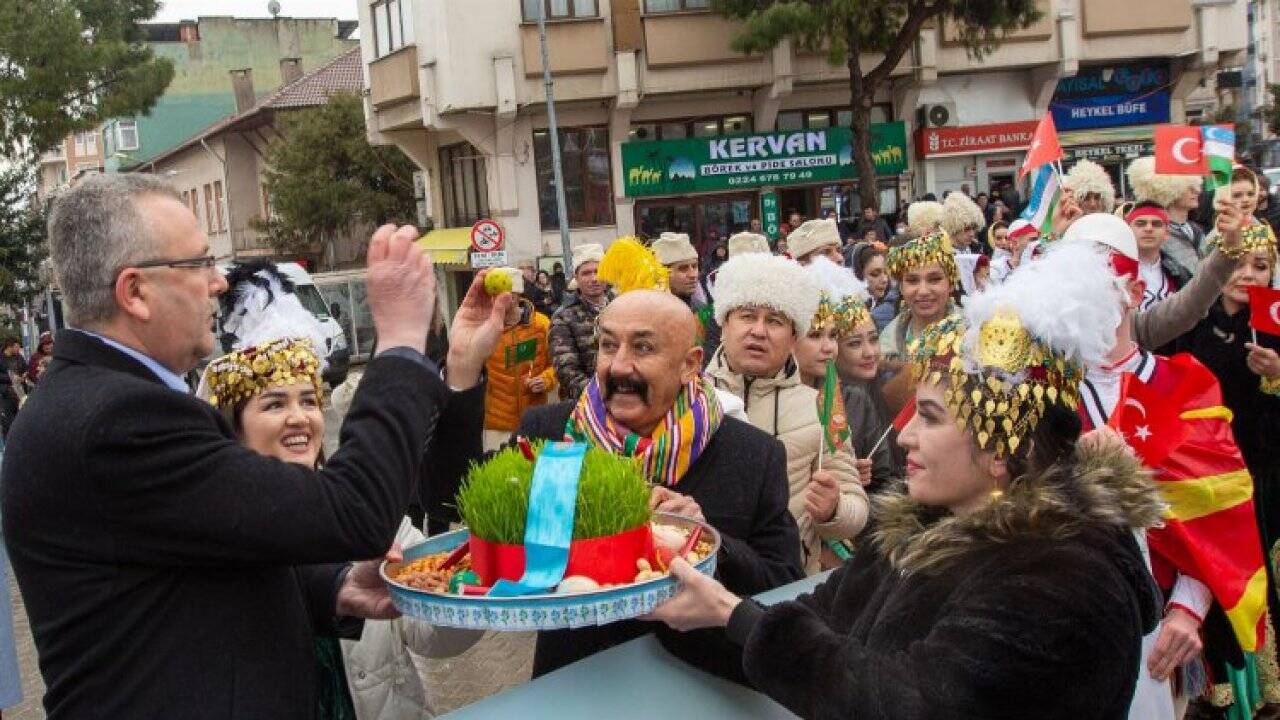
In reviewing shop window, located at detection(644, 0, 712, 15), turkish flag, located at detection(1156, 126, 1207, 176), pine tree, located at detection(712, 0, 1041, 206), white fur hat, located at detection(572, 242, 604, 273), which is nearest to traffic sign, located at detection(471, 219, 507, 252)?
white fur hat, located at detection(572, 242, 604, 273)

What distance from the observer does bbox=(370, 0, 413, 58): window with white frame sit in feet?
93.0

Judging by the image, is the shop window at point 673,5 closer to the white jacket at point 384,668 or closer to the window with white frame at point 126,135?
the white jacket at point 384,668

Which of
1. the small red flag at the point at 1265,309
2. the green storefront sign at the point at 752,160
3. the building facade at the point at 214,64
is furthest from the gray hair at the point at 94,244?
the building facade at the point at 214,64

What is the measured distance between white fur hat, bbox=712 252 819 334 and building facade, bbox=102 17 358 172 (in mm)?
52021

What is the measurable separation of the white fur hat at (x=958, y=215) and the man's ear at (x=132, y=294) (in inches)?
385

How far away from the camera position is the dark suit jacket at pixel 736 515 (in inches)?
116

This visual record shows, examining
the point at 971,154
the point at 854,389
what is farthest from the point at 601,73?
the point at 854,389

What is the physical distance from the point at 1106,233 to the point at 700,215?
25.0 meters

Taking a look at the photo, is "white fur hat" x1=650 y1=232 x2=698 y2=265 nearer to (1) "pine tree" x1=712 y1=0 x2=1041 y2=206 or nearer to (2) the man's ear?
(2) the man's ear

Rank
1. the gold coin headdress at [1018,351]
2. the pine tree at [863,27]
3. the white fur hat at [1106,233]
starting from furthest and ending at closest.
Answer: the pine tree at [863,27]
the white fur hat at [1106,233]
the gold coin headdress at [1018,351]

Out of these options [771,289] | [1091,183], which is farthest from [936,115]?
[771,289]

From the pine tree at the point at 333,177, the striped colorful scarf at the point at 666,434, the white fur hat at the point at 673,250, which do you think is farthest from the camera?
the pine tree at the point at 333,177

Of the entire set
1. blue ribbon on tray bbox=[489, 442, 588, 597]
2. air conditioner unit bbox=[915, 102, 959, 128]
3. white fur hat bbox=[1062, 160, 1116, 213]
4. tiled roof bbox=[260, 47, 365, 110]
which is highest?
tiled roof bbox=[260, 47, 365, 110]

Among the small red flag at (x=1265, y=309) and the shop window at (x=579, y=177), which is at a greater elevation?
the shop window at (x=579, y=177)
